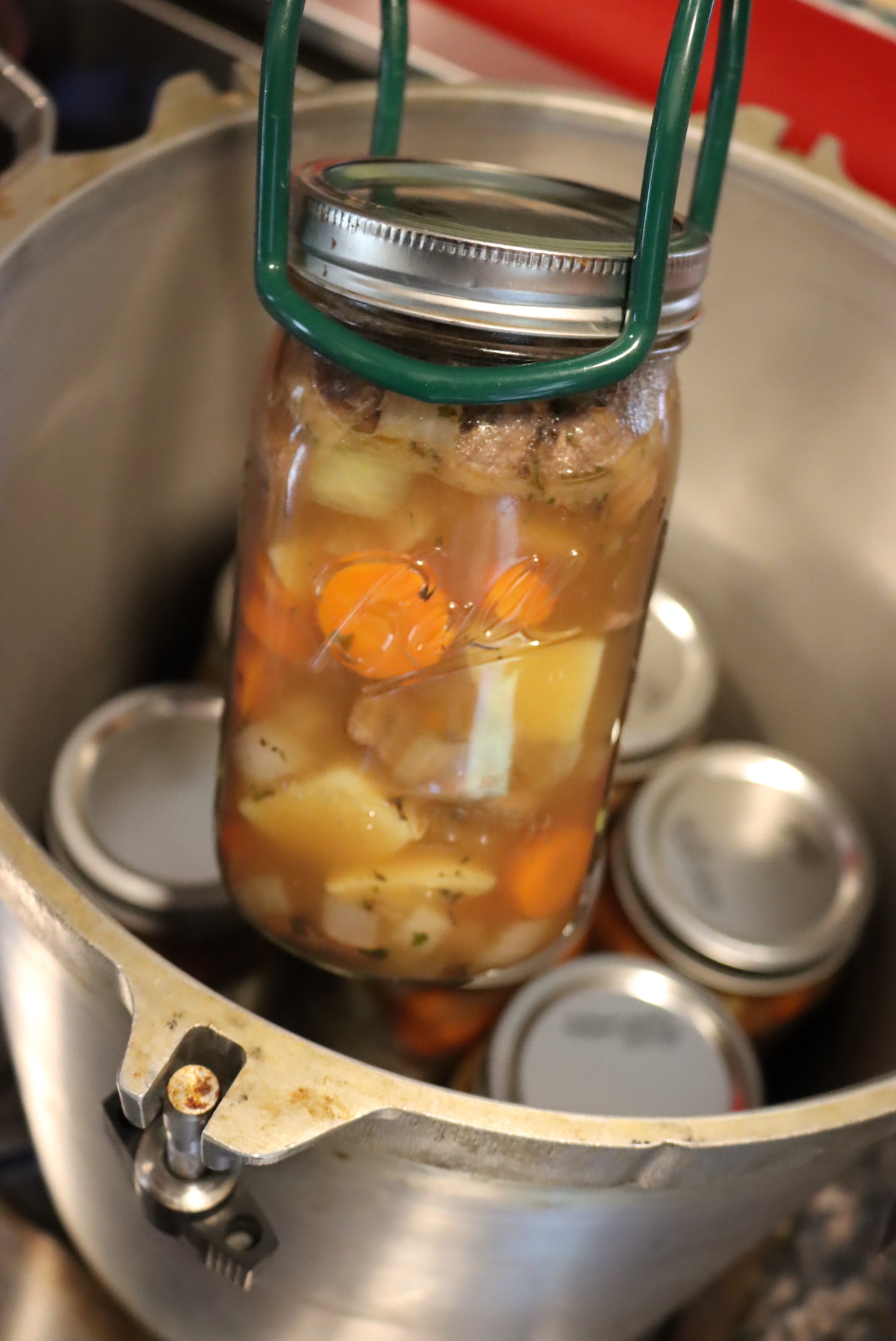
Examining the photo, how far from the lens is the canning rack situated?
28 cm

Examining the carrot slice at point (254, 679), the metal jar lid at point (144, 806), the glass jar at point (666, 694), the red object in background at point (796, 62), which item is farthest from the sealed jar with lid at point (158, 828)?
the red object in background at point (796, 62)

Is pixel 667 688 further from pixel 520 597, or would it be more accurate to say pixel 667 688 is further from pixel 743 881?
pixel 520 597

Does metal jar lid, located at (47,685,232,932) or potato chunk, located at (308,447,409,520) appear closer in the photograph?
potato chunk, located at (308,447,409,520)

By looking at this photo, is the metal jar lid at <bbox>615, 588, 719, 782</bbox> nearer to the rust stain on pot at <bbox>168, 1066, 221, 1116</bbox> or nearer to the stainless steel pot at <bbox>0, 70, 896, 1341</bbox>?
the stainless steel pot at <bbox>0, 70, 896, 1341</bbox>

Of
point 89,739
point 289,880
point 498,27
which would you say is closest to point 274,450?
point 289,880

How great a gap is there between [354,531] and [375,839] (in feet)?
0.35

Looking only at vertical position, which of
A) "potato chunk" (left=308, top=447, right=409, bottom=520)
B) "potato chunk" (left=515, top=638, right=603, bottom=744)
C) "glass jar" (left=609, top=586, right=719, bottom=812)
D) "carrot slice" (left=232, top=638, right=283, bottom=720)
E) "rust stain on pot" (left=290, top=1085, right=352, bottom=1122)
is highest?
"potato chunk" (left=308, top=447, right=409, bottom=520)

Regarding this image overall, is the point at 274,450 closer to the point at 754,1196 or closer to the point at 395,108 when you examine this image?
the point at 395,108

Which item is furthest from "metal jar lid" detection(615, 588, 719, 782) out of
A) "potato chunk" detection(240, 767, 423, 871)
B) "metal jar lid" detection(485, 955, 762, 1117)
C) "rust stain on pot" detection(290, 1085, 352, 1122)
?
"rust stain on pot" detection(290, 1085, 352, 1122)

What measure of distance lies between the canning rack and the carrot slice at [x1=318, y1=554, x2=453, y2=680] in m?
0.06

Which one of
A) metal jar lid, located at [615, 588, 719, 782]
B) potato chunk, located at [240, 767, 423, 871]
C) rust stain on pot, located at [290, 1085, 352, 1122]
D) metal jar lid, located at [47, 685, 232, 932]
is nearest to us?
rust stain on pot, located at [290, 1085, 352, 1122]

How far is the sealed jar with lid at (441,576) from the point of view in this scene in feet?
1.03

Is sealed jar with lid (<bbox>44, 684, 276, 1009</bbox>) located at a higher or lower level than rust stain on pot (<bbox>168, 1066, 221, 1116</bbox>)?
lower

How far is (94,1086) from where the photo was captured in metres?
0.36
